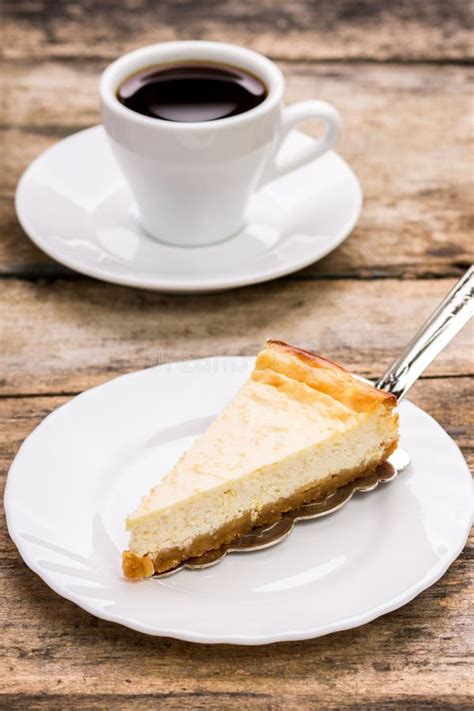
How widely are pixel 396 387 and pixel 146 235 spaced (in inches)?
25.8

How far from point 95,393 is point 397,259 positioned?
0.76 meters

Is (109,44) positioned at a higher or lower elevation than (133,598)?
lower

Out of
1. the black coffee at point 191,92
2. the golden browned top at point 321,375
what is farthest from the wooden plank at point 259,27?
the golden browned top at point 321,375

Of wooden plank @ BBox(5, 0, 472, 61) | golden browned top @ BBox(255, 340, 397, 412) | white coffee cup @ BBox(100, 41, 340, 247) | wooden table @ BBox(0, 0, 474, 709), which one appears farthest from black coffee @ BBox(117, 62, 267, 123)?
wooden plank @ BBox(5, 0, 472, 61)

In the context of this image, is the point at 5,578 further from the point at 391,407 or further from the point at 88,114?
the point at 88,114

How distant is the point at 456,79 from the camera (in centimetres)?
258

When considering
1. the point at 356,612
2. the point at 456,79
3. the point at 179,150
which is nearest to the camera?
the point at 356,612

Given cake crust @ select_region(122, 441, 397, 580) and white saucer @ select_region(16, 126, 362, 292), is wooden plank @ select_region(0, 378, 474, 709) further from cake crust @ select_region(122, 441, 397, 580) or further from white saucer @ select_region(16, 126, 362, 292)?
white saucer @ select_region(16, 126, 362, 292)

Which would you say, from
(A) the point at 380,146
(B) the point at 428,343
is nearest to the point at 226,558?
(B) the point at 428,343

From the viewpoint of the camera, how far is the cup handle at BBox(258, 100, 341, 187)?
1.94 metres

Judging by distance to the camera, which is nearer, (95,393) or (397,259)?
(95,393)

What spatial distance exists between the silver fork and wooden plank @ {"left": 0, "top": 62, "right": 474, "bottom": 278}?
37 cm

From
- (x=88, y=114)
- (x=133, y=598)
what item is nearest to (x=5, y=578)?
(x=133, y=598)

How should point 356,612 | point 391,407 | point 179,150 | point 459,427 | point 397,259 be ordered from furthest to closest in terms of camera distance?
point 397,259, point 179,150, point 459,427, point 391,407, point 356,612
